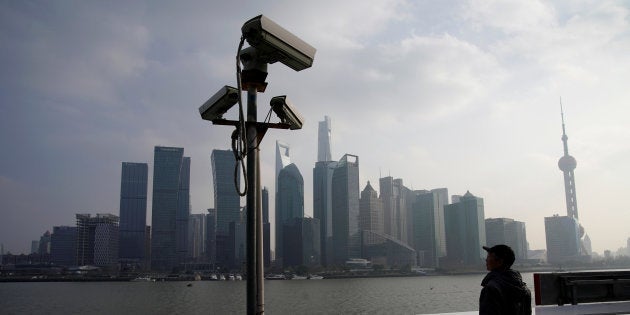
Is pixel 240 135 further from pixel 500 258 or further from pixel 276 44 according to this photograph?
pixel 500 258

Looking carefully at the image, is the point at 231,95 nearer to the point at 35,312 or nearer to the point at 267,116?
the point at 267,116

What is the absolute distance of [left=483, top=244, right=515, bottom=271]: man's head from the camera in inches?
191

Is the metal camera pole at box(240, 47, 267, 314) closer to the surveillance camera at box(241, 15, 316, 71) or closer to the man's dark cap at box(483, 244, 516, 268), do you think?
the surveillance camera at box(241, 15, 316, 71)

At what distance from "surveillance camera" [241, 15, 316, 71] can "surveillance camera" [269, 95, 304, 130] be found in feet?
1.60

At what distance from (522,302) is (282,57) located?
13.4 feet

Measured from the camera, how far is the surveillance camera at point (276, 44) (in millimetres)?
5930

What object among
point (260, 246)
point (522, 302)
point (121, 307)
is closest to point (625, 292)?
point (522, 302)

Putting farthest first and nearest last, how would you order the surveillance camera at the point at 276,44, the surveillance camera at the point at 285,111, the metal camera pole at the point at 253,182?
1. the surveillance camera at the point at 285,111
2. the metal camera pole at the point at 253,182
3. the surveillance camera at the point at 276,44

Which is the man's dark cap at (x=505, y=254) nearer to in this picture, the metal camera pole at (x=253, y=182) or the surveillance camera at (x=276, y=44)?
the metal camera pole at (x=253, y=182)

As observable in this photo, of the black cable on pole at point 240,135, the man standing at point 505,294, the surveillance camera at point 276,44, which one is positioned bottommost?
the man standing at point 505,294

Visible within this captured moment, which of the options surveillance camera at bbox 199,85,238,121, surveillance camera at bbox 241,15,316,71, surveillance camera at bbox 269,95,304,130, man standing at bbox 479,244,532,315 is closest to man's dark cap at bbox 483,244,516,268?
man standing at bbox 479,244,532,315

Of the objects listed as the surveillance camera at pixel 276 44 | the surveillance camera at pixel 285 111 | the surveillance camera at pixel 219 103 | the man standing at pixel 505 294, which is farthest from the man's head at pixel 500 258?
the surveillance camera at pixel 219 103

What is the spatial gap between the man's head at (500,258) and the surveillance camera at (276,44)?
343 cm

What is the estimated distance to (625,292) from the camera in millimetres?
10750
